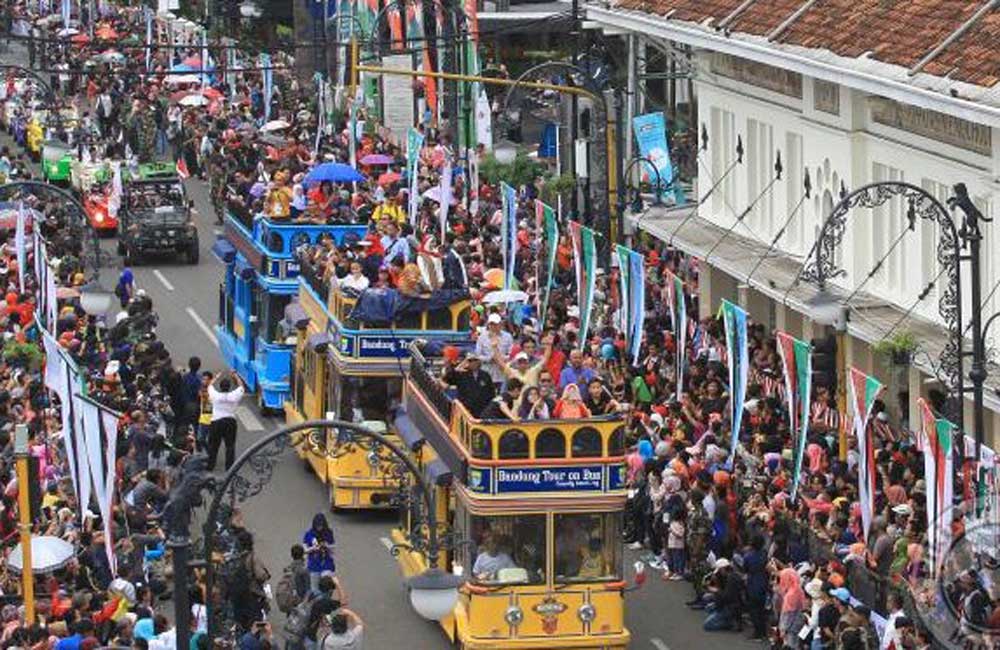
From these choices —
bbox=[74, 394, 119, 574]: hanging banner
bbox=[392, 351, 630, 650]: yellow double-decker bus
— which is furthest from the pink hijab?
bbox=[74, 394, 119, 574]: hanging banner

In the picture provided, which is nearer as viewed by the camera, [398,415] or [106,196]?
[398,415]

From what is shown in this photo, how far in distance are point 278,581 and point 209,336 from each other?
19104mm

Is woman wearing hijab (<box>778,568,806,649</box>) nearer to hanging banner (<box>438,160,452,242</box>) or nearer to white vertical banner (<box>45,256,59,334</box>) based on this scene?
white vertical banner (<box>45,256,59,334</box>)

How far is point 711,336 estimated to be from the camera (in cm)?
4606

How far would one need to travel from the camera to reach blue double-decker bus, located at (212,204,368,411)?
4697 cm

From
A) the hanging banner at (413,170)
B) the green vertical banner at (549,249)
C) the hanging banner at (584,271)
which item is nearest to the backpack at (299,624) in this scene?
the hanging banner at (584,271)

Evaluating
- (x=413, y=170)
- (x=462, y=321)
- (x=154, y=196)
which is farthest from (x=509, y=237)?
(x=154, y=196)

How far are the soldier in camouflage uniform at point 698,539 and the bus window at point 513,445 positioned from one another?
4519 mm

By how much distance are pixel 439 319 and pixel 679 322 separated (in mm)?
4013

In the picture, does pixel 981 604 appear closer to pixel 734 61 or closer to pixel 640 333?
pixel 640 333

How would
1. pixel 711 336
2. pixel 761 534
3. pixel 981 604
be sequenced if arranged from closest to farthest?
1. pixel 981 604
2. pixel 761 534
3. pixel 711 336

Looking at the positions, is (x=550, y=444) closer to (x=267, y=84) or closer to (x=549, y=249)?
(x=549, y=249)

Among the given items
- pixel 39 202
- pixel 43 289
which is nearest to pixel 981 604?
pixel 43 289

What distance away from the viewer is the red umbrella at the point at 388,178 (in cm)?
Answer: 6302
